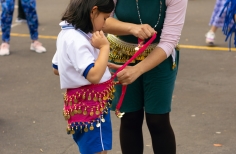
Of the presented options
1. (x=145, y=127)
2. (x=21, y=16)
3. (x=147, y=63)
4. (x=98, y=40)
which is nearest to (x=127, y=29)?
(x=147, y=63)

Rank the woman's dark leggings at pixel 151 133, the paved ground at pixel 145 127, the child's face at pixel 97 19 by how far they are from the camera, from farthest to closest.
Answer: the paved ground at pixel 145 127
the woman's dark leggings at pixel 151 133
the child's face at pixel 97 19

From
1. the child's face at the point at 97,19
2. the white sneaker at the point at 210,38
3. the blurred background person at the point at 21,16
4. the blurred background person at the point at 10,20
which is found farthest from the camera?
the blurred background person at the point at 21,16

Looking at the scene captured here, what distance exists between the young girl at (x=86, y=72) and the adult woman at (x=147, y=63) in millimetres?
221

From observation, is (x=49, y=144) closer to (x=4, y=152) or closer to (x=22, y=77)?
(x=4, y=152)

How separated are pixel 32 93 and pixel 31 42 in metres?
2.53

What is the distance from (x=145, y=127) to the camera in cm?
482

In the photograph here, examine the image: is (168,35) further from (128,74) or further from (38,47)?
(38,47)

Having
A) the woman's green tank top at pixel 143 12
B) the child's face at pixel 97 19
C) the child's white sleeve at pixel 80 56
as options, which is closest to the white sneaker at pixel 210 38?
the woman's green tank top at pixel 143 12

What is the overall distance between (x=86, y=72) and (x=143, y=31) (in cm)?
47

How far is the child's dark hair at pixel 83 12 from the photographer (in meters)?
2.80

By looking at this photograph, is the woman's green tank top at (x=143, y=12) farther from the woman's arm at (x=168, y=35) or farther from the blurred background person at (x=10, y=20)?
the blurred background person at (x=10, y=20)

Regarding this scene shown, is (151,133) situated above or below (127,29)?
below

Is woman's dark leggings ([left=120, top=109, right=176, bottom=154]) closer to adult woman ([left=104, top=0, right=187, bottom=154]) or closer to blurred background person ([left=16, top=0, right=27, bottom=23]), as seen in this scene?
adult woman ([left=104, top=0, right=187, bottom=154])

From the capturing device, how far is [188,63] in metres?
6.91
